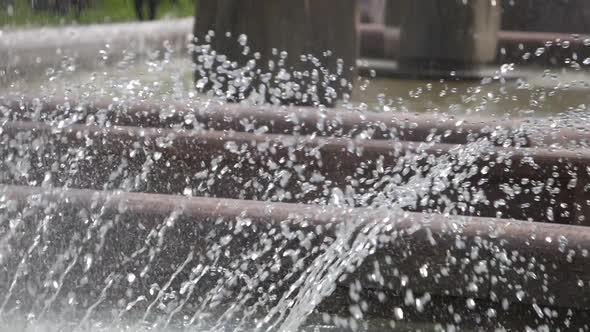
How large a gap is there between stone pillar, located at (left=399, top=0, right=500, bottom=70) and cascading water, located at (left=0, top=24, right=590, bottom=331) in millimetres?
1469

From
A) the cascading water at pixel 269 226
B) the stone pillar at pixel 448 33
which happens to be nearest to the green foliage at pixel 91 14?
the stone pillar at pixel 448 33

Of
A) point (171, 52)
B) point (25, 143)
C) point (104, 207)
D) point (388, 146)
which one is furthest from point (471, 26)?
point (104, 207)

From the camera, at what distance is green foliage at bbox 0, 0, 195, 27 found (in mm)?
4758

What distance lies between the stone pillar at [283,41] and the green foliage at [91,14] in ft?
1.42

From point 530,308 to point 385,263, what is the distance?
1.22ft

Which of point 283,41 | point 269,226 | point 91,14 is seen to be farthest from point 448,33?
point 269,226

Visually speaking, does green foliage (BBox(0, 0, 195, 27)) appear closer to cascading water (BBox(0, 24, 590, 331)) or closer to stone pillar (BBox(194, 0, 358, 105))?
stone pillar (BBox(194, 0, 358, 105))

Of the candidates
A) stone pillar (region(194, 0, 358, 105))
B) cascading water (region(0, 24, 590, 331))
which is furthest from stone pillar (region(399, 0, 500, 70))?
cascading water (region(0, 24, 590, 331))

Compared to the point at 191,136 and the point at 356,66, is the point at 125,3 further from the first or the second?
the point at 191,136

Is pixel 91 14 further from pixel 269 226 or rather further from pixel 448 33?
pixel 269 226

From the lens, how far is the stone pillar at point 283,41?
4109 mm

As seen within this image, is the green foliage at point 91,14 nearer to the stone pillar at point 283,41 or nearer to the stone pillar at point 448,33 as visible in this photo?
the stone pillar at point 283,41

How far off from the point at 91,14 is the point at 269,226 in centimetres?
290

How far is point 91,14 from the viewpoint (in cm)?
510
